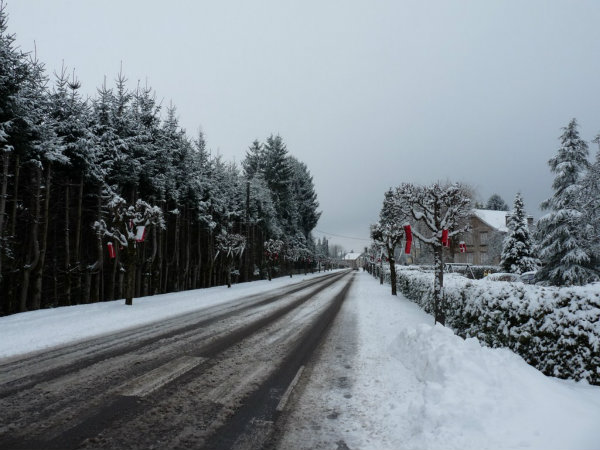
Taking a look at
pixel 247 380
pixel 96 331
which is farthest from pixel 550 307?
pixel 96 331

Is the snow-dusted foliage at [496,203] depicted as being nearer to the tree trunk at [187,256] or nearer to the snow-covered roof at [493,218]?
the snow-covered roof at [493,218]

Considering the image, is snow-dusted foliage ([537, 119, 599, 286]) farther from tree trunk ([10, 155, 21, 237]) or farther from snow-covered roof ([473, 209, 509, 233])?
snow-covered roof ([473, 209, 509, 233])

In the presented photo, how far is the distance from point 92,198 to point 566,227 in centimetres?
2636

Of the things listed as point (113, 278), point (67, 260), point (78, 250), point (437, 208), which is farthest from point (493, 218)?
point (67, 260)

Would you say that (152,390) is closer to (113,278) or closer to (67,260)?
(67,260)

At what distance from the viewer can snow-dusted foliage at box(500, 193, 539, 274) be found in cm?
3381

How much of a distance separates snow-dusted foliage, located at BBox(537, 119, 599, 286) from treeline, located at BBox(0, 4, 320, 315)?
22.0m

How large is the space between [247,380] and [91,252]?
1432 centimetres

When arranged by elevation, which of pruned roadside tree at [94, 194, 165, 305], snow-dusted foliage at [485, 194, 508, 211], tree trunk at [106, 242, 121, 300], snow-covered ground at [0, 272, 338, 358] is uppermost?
snow-dusted foliage at [485, 194, 508, 211]

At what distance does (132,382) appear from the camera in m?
5.39

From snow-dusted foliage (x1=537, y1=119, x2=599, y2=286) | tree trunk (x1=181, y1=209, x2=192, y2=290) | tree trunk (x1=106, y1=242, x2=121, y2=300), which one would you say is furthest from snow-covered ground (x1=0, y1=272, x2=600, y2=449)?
snow-dusted foliage (x1=537, y1=119, x2=599, y2=286)

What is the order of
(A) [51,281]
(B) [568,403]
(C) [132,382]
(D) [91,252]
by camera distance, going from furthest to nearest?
(D) [91,252], (A) [51,281], (C) [132,382], (B) [568,403]

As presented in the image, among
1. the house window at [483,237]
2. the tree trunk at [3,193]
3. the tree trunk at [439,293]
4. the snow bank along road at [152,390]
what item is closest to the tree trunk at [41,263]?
the tree trunk at [3,193]

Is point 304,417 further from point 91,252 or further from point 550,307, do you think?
point 91,252
